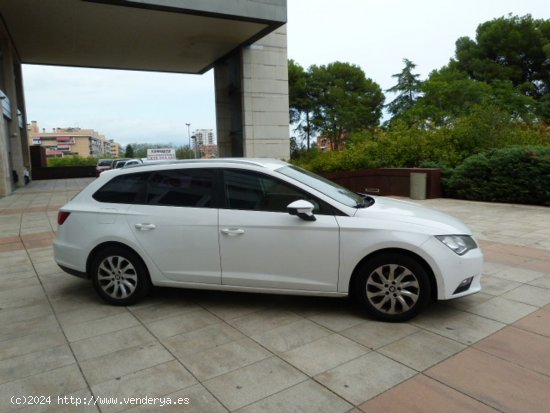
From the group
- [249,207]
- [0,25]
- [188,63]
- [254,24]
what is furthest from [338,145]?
[249,207]

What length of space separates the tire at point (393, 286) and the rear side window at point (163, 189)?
1.72 metres

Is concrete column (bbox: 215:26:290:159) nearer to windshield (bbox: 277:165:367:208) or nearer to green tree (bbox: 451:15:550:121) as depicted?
windshield (bbox: 277:165:367:208)

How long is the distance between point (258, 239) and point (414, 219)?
4.87ft

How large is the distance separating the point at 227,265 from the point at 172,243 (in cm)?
62

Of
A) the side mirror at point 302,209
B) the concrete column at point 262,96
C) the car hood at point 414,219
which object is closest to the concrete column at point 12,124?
the concrete column at point 262,96

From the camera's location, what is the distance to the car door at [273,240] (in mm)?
4070

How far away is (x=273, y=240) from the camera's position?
4.14m

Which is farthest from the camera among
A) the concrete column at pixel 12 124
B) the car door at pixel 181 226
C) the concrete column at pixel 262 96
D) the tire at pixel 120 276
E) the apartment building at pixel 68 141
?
the apartment building at pixel 68 141

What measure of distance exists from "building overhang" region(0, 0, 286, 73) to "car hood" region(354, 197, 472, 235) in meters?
15.8

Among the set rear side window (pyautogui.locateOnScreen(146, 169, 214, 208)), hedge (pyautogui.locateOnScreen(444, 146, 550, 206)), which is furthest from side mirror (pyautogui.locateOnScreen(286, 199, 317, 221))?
hedge (pyautogui.locateOnScreen(444, 146, 550, 206))

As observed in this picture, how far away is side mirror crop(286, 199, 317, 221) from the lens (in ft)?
13.0

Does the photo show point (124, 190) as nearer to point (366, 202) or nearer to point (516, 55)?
point (366, 202)

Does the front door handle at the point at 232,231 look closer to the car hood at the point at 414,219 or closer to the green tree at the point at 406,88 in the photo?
the car hood at the point at 414,219

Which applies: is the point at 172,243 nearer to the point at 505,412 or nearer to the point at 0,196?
the point at 505,412
